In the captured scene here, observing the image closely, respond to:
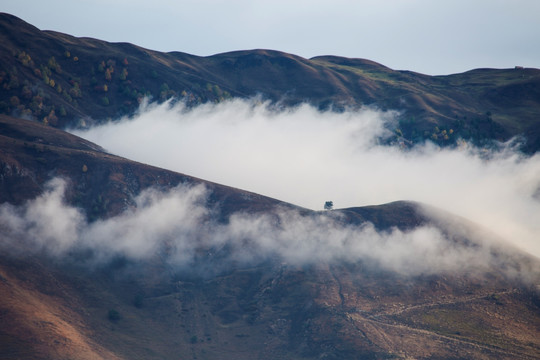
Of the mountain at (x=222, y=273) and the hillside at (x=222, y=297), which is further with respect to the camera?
the mountain at (x=222, y=273)

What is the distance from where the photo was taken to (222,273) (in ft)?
505

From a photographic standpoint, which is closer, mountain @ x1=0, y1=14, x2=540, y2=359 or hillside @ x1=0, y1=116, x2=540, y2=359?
hillside @ x1=0, y1=116, x2=540, y2=359

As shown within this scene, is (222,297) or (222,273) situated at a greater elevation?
(222,273)

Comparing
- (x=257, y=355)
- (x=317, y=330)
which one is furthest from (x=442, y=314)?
(x=257, y=355)

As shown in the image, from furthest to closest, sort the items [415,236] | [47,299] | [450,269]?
[415,236], [450,269], [47,299]

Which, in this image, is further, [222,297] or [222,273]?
[222,273]

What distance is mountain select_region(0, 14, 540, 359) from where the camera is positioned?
120m

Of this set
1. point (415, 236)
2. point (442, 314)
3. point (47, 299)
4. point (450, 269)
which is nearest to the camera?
point (47, 299)

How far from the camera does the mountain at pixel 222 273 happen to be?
394 feet

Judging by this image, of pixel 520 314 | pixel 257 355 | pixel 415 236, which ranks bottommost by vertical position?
pixel 257 355

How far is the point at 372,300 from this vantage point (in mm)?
139125

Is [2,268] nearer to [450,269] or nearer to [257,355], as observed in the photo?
[257,355]

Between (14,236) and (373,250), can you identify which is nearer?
(14,236)

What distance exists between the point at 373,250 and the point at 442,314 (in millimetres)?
33898
